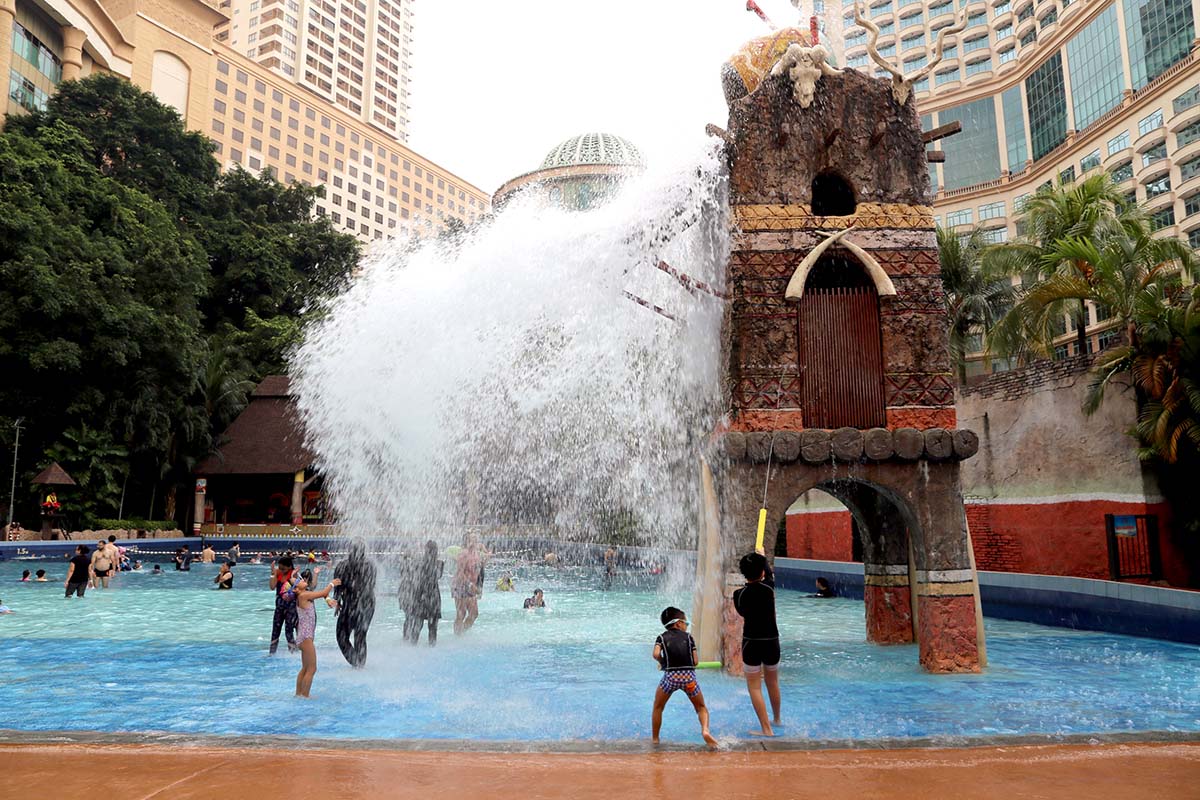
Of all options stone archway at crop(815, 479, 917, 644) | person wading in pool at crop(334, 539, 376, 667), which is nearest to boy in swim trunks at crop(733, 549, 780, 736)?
person wading in pool at crop(334, 539, 376, 667)

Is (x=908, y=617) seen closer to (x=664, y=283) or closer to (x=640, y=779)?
(x=664, y=283)

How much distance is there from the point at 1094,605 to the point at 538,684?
10.8 metres

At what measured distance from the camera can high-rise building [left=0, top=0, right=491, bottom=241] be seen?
5472cm

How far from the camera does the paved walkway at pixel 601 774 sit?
6.01 m

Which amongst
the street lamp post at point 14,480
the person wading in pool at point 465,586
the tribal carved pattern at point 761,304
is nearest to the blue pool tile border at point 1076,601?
the tribal carved pattern at point 761,304

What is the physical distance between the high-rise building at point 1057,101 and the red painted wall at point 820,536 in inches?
763

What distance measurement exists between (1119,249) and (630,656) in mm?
16230

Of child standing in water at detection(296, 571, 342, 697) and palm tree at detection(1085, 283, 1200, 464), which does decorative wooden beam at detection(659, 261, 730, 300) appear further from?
palm tree at detection(1085, 283, 1200, 464)

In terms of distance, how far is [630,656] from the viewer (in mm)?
13328

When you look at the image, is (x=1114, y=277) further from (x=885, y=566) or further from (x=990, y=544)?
(x=885, y=566)

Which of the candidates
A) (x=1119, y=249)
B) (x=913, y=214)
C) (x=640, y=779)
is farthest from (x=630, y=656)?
(x=1119, y=249)

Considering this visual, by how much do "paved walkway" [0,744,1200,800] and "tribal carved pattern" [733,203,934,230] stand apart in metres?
7.32

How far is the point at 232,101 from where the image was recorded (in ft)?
303

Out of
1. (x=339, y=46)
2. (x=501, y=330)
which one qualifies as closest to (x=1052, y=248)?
(x=501, y=330)
